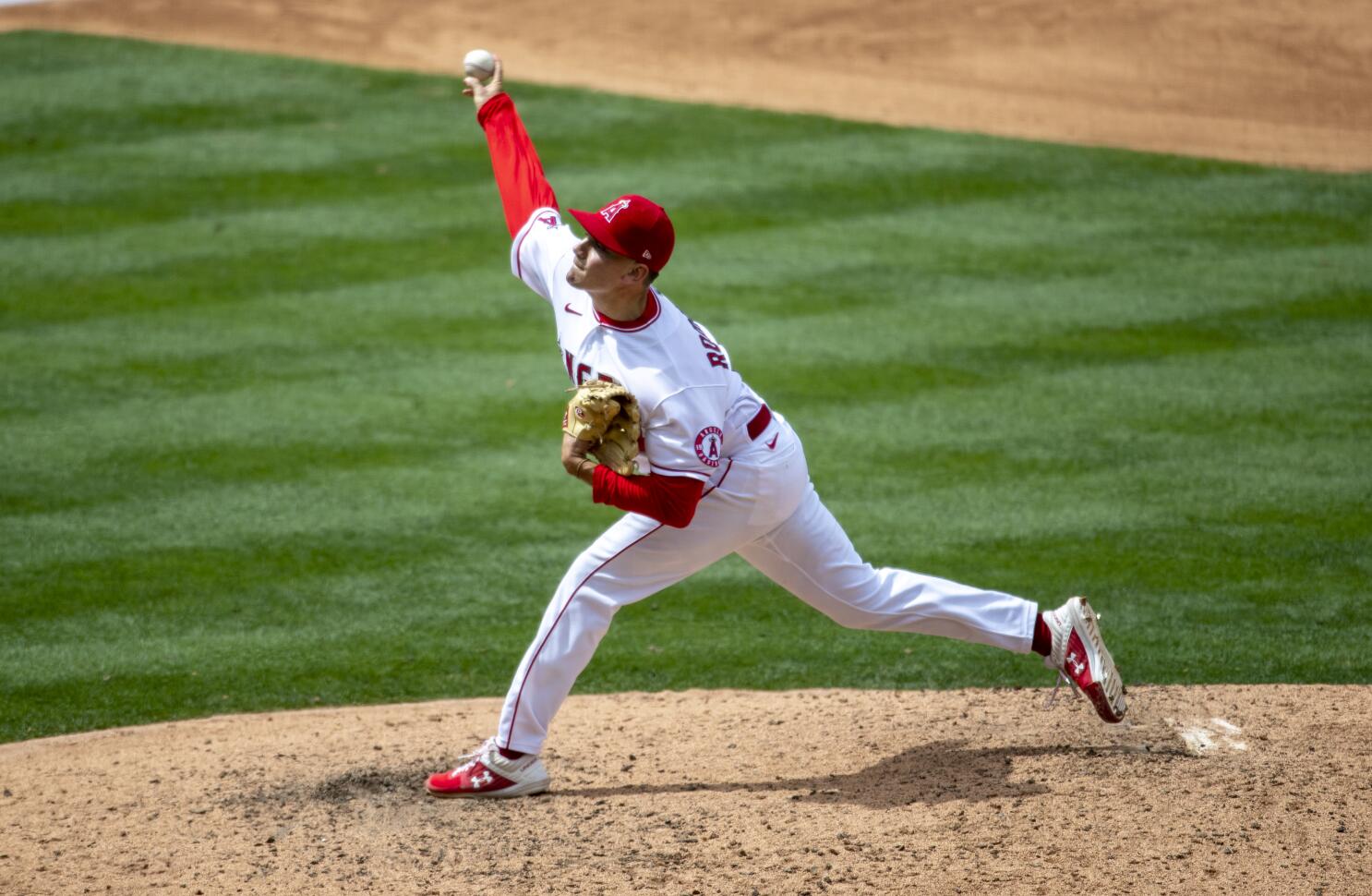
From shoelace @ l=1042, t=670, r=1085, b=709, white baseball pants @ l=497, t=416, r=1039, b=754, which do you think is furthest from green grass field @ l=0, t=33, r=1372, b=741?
white baseball pants @ l=497, t=416, r=1039, b=754

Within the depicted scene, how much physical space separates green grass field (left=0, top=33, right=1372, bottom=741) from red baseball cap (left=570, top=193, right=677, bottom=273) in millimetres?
2069

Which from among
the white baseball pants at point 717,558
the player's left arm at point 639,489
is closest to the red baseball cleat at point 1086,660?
the white baseball pants at point 717,558

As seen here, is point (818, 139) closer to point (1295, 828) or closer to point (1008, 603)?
point (1008, 603)

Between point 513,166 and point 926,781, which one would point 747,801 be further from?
point 513,166

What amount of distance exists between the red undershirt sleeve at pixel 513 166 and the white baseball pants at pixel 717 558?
42.6 inches

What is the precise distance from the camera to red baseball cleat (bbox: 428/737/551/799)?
4.66 meters

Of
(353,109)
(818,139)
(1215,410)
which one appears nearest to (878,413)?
(1215,410)

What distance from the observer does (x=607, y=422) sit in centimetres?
425

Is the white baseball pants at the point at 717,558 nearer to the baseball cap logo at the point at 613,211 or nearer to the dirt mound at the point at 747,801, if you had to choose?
the dirt mound at the point at 747,801

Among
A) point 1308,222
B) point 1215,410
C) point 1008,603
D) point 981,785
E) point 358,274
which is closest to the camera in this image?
Result: point 981,785

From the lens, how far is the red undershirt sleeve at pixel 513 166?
504 cm

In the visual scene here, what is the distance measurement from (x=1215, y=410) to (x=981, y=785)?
4428 mm

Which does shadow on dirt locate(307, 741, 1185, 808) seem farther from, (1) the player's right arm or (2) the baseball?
(2) the baseball

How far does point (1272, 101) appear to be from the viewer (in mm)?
14258
